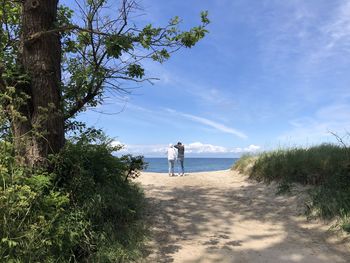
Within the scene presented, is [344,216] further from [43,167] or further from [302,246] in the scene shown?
[43,167]

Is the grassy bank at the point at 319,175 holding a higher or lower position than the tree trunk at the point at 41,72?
lower

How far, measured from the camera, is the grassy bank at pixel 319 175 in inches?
318

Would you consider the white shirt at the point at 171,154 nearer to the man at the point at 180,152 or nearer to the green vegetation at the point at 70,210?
the man at the point at 180,152

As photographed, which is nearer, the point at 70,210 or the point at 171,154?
the point at 70,210

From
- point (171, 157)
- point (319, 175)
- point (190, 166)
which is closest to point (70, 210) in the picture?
point (319, 175)

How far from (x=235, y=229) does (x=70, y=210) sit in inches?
128

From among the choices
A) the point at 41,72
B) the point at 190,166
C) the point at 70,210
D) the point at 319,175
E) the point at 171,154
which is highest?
the point at 41,72

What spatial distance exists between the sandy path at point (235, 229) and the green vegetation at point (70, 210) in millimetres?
616

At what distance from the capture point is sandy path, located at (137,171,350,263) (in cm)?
641

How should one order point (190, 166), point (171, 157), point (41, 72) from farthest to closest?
point (190, 166)
point (171, 157)
point (41, 72)

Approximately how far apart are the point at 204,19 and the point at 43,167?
373cm

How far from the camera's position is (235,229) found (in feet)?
25.7

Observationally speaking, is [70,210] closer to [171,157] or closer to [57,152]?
[57,152]

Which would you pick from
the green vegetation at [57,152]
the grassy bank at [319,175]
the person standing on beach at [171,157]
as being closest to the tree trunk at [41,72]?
the green vegetation at [57,152]
